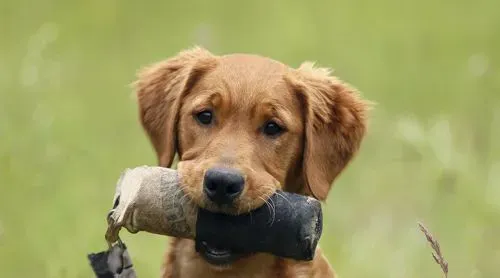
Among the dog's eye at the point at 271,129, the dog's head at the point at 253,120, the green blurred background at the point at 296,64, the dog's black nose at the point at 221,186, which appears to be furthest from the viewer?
→ the green blurred background at the point at 296,64

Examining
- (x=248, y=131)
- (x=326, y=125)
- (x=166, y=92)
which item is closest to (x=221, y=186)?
(x=248, y=131)

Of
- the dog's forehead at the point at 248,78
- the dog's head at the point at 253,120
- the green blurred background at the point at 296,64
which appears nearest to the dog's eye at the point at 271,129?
the dog's head at the point at 253,120

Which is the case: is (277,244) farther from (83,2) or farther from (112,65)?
(83,2)

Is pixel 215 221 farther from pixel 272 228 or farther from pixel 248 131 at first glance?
pixel 248 131

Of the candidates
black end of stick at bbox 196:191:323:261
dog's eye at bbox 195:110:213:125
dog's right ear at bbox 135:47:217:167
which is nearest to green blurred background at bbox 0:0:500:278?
dog's right ear at bbox 135:47:217:167

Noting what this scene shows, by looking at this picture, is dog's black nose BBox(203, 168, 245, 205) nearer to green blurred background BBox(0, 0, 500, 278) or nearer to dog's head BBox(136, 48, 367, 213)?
dog's head BBox(136, 48, 367, 213)

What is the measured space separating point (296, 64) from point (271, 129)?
5.96m

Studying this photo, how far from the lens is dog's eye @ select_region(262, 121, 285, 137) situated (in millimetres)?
7121

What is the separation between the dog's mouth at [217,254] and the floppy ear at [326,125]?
A: 28.5 inches

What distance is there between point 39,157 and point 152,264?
1.02 meters

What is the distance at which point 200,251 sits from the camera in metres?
6.73

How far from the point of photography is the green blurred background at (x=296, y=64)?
9219 millimetres

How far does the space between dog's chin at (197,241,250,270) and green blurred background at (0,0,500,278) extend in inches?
71.5

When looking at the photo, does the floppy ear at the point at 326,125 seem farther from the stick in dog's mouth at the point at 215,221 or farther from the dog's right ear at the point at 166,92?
the stick in dog's mouth at the point at 215,221
